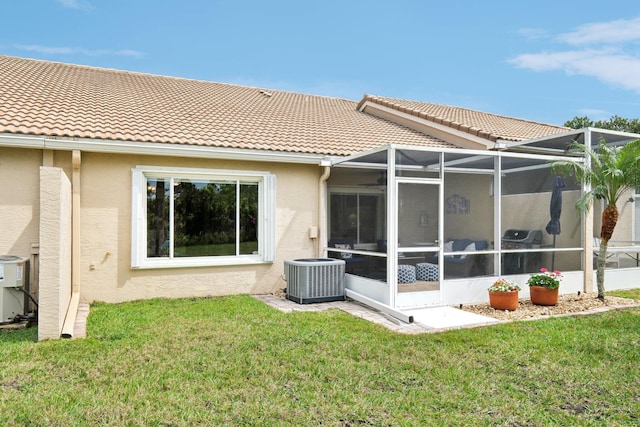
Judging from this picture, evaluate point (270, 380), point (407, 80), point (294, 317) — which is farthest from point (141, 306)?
point (407, 80)

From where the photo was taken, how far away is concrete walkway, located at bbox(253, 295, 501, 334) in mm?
7688

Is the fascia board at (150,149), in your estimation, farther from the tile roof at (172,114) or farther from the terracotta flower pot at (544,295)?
the terracotta flower pot at (544,295)

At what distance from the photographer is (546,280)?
9562mm

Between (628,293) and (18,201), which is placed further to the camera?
(628,293)

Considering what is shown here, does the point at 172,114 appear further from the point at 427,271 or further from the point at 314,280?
the point at 427,271

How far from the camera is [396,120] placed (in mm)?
16656

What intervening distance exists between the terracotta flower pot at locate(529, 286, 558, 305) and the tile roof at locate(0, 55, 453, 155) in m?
5.32

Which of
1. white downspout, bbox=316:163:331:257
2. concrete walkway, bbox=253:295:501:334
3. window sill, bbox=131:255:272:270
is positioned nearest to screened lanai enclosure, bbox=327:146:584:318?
white downspout, bbox=316:163:331:257


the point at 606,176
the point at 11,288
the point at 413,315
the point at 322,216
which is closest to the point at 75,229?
the point at 11,288

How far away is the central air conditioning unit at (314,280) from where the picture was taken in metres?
9.48

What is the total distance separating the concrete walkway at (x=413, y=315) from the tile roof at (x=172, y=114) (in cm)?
370

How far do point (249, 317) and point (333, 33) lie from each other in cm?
1352

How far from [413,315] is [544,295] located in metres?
3.24

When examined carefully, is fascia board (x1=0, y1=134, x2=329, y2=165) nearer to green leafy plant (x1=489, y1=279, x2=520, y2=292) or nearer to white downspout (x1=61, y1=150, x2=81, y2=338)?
white downspout (x1=61, y1=150, x2=81, y2=338)
